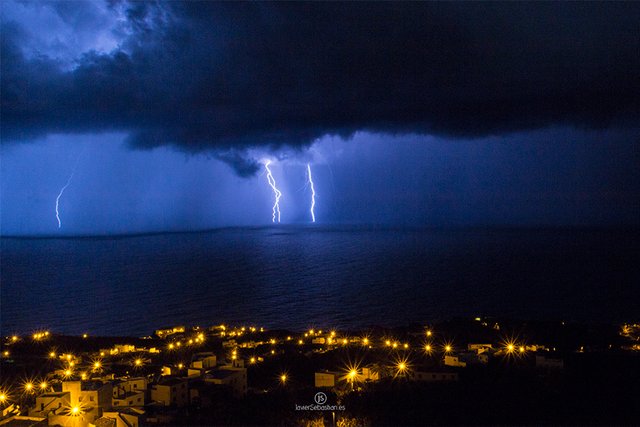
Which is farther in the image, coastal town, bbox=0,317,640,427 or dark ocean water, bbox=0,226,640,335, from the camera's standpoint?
dark ocean water, bbox=0,226,640,335

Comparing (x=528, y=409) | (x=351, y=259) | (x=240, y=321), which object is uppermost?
(x=351, y=259)

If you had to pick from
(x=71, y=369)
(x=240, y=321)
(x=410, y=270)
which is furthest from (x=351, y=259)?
(x=71, y=369)

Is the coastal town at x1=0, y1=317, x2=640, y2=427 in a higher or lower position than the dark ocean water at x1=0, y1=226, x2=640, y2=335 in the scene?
lower

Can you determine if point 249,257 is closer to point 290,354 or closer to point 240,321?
point 240,321

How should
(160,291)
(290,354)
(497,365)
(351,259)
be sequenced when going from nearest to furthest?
1. (497,365)
2. (290,354)
3. (160,291)
4. (351,259)

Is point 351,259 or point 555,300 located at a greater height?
point 351,259

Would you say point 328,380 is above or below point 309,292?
below

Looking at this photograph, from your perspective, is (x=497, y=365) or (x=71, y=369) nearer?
(x=497, y=365)

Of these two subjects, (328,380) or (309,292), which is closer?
(328,380)
